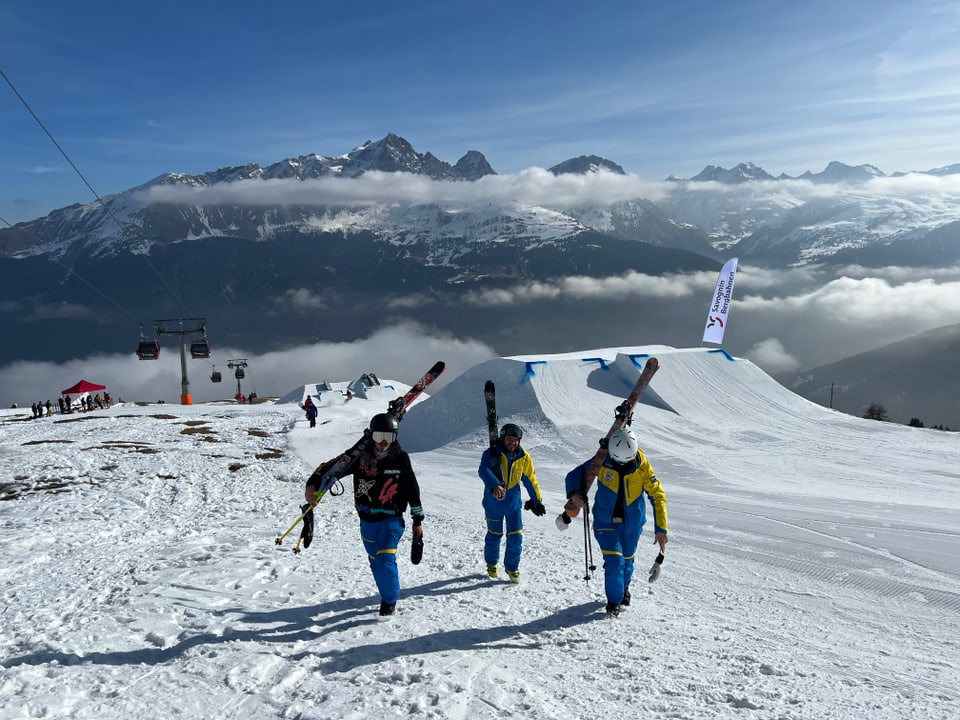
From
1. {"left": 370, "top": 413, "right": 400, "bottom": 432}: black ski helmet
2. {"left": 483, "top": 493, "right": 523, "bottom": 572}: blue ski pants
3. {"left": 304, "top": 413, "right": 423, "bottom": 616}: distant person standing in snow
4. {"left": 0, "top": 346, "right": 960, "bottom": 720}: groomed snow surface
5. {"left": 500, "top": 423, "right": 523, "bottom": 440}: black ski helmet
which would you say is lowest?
→ {"left": 0, "top": 346, "right": 960, "bottom": 720}: groomed snow surface

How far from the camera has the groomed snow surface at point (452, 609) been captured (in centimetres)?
523

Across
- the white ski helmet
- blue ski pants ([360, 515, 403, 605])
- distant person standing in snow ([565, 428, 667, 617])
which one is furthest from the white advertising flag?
blue ski pants ([360, 515, 403, 605])

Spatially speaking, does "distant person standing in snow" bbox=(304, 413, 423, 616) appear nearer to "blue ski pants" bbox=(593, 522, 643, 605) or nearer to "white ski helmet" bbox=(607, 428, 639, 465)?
"blue ski pants" bbox=(593, 522, 643, 605)

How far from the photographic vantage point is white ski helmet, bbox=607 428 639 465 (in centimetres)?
723

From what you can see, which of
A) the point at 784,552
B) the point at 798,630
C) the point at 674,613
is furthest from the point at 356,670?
the point at 784,552

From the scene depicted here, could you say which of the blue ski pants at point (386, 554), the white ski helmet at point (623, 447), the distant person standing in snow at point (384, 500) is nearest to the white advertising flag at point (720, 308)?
the white ski helmet at point (623, 447)

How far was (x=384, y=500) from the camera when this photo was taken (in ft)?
22.9

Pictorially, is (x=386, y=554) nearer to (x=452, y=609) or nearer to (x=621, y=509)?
(x=452, y=609)

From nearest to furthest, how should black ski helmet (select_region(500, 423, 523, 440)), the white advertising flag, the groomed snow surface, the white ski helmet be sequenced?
the groomed snow surface
the white ski helmet
black ski helmet (select_region(500, 423, 523, 440))
the white advertising flag

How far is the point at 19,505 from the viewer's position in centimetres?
1412

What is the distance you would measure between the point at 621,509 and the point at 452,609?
7.41 feet

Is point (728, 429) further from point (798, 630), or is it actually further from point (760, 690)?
point (760, 690)

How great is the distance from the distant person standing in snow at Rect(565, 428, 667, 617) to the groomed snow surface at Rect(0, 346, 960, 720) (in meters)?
0.47

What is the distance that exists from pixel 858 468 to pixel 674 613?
A: 742 inches
